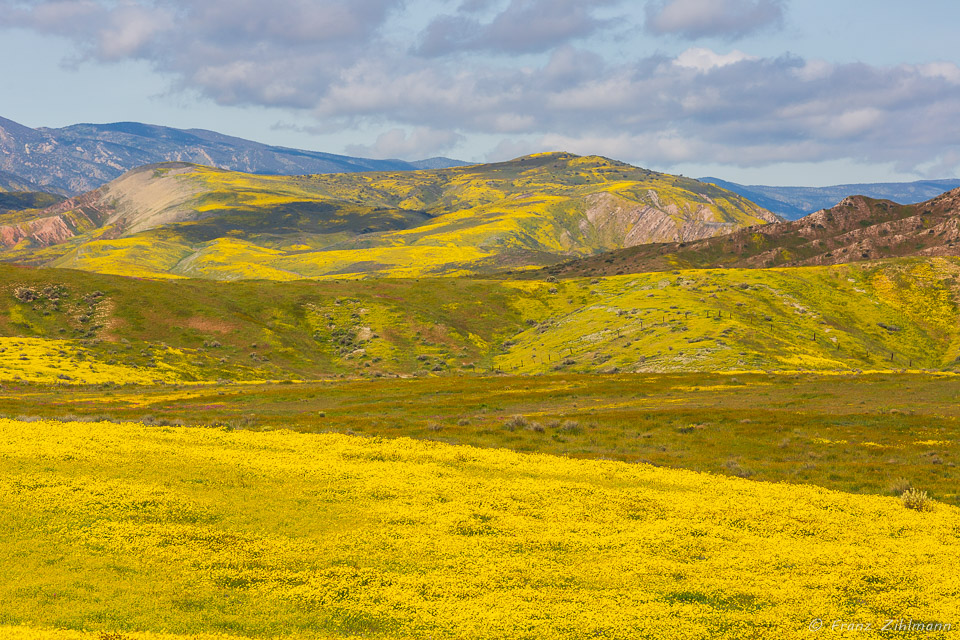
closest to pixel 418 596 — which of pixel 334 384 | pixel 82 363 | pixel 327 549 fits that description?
Result: pixel 327 549

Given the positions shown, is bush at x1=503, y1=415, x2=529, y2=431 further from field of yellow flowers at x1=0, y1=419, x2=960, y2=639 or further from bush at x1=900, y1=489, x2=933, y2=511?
bush at x1=900, y1=489, x2=933, y2=511

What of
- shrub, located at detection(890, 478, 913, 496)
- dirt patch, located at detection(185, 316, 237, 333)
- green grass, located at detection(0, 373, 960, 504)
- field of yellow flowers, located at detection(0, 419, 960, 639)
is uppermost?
dirt patch, located at detection(185, 316, 237, 333)

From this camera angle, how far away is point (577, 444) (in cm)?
4553

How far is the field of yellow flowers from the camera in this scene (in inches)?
741

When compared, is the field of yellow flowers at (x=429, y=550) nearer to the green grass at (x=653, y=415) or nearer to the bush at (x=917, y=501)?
Result: the bush at (x=917, y=501)

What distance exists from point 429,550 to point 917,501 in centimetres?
2290

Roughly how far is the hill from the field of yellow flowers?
7000cm

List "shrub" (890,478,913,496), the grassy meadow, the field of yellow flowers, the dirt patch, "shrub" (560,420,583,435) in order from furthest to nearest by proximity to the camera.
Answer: the dirt patch → "shrub" (560,420,583,435) → "shrub" (890,478,913,496) → the grassy meadow → the field of yellow flowers

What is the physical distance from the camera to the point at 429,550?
23.5m

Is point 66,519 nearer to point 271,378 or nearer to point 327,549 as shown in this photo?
point 327,549

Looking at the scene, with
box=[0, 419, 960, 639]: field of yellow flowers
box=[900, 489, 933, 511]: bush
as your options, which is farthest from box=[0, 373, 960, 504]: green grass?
box=[0, 419, 960, 639]: field of yellow flowers

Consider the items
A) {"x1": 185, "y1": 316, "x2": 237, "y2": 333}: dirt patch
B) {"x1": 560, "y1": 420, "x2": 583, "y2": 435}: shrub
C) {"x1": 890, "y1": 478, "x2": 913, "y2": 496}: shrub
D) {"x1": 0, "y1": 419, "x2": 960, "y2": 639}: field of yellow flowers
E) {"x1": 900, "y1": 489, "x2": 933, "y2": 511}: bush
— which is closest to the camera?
{"x1": 0, "y1": 419, "x2": 960, "y2": 639}: field of yellow flowers

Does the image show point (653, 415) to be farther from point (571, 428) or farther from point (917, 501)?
point (917, 501)

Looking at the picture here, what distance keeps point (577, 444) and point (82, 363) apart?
3340 inches
